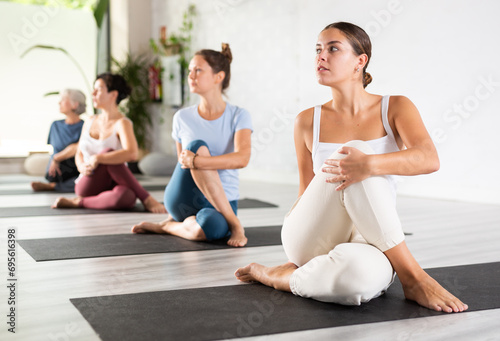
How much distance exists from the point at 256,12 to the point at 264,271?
16.5 ft

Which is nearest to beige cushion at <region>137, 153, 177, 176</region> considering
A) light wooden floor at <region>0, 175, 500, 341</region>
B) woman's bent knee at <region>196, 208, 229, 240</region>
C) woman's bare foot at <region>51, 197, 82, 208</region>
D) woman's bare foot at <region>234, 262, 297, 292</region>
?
light wooden floor at <region>0, 175, 500, 341</region>

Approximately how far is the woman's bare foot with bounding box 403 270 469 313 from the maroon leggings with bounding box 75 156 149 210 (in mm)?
2451

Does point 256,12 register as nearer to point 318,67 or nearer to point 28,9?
point 28,9

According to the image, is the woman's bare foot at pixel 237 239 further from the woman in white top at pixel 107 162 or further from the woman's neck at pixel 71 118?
the woman's neck at pixel 71 118

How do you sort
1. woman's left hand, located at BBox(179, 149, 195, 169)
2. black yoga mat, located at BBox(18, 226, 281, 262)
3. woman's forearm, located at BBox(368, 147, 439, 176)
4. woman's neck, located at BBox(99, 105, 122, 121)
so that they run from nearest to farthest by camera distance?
1. woman's forearm, located at BBox(368, 147, 439, 176)
2. black yoga mat, located at BBox(18, 226, 281, 262)
3. woman's left hand, located at BBox(179, 149, 195, 169)
4. woman's neck, located at BBox(99, 105, 122, 121)

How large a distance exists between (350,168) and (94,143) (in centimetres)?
261

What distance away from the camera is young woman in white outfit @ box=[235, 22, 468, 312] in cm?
151

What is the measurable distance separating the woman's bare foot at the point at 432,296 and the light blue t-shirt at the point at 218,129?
1.31 metres

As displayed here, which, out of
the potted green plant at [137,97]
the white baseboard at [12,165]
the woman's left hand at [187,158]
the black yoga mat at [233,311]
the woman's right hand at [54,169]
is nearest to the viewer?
the black yoga mat at [233,311]

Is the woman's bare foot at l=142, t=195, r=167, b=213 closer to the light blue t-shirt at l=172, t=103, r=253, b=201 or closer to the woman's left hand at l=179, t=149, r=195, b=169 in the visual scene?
the light blue t-shirt at l=172, t=103, r=253, b=201

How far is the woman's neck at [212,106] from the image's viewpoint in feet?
9.10

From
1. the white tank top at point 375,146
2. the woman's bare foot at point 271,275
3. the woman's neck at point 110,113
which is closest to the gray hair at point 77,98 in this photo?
the woman's neck at point 110,113

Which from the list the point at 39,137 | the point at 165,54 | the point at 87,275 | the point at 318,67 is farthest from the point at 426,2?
the point at 39,137

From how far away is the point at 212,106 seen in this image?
2785 millimetres
